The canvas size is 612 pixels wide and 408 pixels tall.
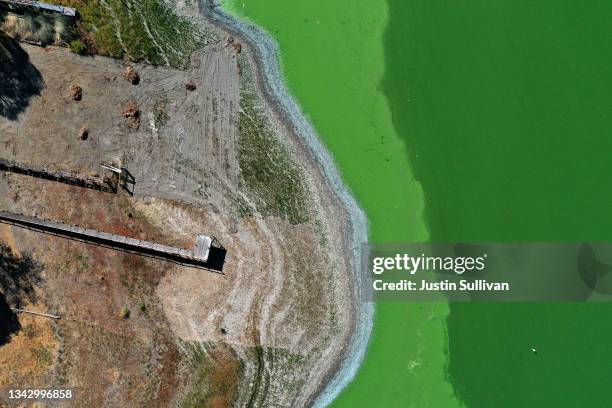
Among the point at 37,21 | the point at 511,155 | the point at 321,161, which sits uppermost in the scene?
the point at 37,21

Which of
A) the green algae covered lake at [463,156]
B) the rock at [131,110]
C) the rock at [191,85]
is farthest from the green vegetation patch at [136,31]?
the green algae covered lake at [463,156]

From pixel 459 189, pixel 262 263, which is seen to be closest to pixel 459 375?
pixel 459 189

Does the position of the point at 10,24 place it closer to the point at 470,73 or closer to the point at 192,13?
the point at 192,13

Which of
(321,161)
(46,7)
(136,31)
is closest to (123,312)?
(321,161)

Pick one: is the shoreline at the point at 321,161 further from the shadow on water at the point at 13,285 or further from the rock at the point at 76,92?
the shadow on water at the point at 13,285

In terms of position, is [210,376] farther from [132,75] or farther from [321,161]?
[132,75]

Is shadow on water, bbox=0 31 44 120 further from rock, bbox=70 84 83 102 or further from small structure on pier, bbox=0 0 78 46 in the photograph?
rock, bbox=70 84 83 102

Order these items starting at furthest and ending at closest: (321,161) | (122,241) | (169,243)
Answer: (321,161) → (169,243) → (122,241)
